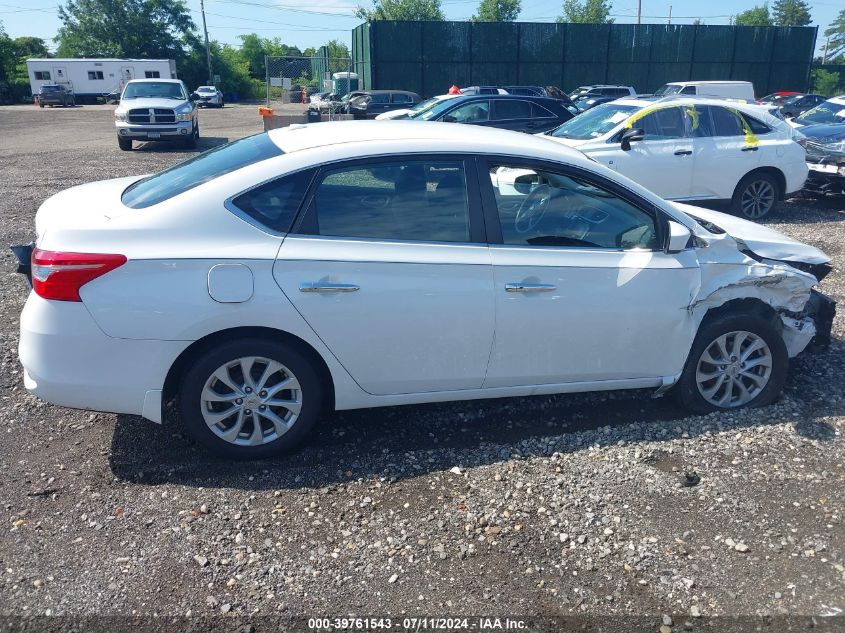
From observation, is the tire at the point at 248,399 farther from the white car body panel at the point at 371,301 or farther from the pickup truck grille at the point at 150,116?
the pickup truck grille at the point at 150,116

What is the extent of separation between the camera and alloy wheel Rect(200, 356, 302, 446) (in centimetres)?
359

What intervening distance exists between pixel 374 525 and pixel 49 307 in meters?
1.87

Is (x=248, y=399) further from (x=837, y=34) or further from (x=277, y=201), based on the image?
(x=837, y=34)

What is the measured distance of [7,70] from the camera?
61.2 m

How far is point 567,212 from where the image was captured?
13.1ft

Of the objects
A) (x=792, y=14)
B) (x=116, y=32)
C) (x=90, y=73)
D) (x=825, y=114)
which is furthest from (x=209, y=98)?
(x=792, y=14)

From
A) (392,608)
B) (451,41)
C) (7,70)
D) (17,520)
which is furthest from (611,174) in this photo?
(7,70)

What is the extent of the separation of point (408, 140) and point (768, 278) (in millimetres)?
2311

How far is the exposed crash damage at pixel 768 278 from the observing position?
416 centimetres

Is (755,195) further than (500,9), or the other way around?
(500,9)

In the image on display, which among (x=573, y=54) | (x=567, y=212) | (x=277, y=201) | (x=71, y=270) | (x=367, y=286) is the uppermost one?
(x=573, y=54)

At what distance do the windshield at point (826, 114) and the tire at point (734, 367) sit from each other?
12782 millimetres

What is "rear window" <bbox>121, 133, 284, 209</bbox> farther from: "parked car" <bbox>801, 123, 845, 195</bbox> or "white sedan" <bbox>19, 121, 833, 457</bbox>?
"parked car" <bbox>801, 123, 845, 195</bbox>

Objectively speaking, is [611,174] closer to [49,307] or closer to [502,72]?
[49,307]
